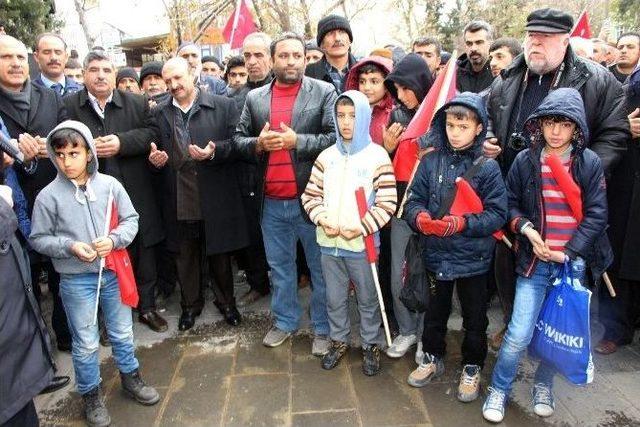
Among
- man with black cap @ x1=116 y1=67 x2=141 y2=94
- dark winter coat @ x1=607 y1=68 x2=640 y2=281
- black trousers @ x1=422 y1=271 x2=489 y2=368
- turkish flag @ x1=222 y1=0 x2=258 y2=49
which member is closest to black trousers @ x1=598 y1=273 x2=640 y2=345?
dark winter coat @ x1=607 y1=68 x2=640 y2=281

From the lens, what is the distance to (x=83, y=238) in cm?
293

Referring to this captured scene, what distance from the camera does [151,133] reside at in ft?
13.0

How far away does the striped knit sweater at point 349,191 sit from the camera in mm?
3193

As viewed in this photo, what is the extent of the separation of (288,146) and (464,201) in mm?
1313

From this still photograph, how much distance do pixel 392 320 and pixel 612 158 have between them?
80.5 inches

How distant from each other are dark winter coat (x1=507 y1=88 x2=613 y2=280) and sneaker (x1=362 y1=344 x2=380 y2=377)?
1.23 m

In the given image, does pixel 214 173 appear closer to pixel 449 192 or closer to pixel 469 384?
pixel 449 192

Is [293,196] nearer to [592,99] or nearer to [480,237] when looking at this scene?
[480,237]

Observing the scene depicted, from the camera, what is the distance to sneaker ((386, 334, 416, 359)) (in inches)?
144

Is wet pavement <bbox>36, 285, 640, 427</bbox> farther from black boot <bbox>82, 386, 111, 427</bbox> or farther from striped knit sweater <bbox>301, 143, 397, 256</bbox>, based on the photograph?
striped knit sweater <bbox>301, 143, 397, 256</bbox>

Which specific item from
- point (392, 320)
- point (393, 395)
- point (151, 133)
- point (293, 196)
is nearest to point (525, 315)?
point (393, 395)

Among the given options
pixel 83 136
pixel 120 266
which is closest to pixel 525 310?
pixel 120 266

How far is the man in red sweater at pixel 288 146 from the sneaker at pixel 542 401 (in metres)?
1.52

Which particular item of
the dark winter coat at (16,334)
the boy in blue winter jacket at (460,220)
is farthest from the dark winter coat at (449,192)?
the dark winter coat at (16,334)
